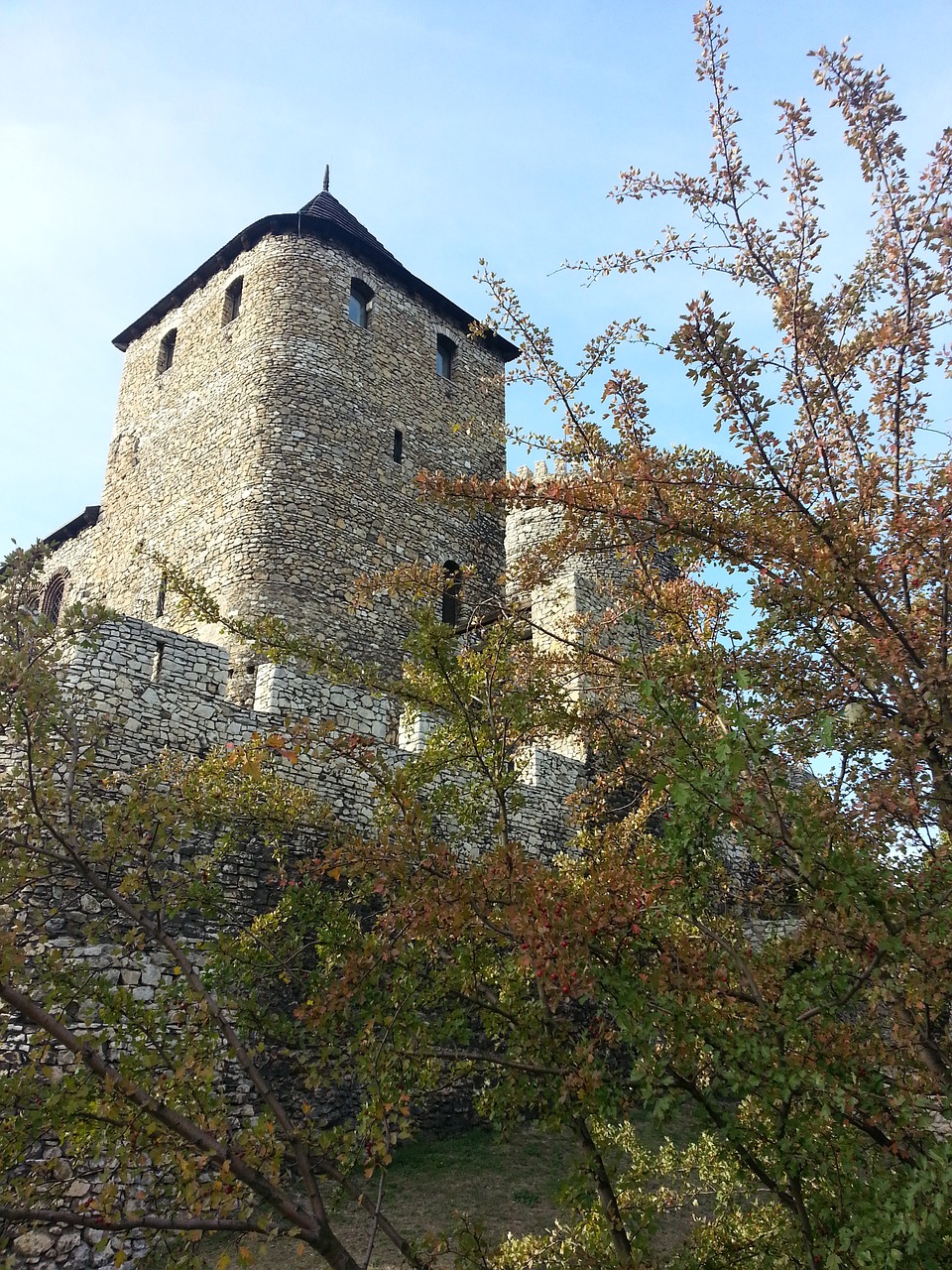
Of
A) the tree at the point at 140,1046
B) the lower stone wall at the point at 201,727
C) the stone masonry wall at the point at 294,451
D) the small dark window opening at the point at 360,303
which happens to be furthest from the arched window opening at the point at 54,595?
the tree at the point at 140,1046

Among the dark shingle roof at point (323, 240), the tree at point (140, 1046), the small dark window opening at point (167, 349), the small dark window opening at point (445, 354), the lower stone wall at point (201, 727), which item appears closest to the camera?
the tree at point (140, 1046)

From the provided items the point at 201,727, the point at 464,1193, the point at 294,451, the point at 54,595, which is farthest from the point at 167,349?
the point at 464,1193

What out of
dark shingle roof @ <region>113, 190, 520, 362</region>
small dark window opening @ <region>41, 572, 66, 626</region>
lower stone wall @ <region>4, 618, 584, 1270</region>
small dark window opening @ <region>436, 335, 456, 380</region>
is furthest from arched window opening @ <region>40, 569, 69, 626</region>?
lower stone wall @ <region>4, 618, 584, 1270</region>

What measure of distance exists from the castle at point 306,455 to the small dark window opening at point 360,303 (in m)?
0.03

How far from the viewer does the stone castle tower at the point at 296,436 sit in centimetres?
1278

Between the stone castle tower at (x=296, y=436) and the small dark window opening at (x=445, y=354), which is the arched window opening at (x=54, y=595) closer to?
the stone castle tower at (x=296, y=436)

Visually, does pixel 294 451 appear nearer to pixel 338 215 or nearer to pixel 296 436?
pixel 296 436

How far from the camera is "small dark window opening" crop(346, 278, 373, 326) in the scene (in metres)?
15.2

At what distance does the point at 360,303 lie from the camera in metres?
15.5

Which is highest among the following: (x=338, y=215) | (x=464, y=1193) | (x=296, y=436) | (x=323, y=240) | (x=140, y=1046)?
(x=338, y=215)

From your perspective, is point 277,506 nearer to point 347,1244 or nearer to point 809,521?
point 347,1244

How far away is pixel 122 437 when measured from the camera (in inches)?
651

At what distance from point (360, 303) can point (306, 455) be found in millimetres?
3886

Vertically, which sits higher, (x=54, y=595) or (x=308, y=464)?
(x=54, y=595)
